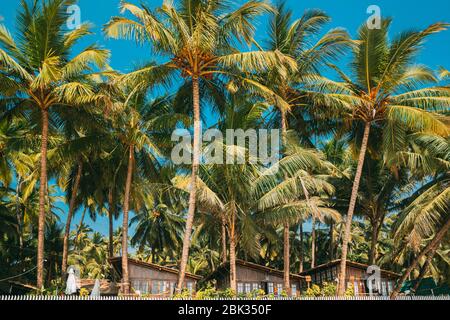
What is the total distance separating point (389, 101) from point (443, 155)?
438 centimetres

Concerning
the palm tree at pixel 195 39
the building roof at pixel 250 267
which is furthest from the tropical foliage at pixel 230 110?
the building roof at pixel 250 267

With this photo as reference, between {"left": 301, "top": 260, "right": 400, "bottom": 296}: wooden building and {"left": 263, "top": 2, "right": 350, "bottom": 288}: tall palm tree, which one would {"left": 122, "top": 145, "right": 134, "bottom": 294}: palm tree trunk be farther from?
{"left": 301, "top": 260, "right": 400, "bottom": 296}: wooden building

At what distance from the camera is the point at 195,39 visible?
56.5ft

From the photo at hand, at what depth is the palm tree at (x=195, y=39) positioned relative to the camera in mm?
17188

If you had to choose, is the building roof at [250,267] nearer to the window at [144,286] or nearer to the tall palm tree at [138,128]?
the window at [144,286]

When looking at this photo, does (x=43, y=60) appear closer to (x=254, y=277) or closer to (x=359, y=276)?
(x=254, y=277)

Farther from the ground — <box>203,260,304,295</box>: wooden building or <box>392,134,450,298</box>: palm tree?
<box>392,134,450,298</box>: palm tree

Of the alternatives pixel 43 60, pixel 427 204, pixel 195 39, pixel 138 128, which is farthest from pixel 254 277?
pixel 43 60

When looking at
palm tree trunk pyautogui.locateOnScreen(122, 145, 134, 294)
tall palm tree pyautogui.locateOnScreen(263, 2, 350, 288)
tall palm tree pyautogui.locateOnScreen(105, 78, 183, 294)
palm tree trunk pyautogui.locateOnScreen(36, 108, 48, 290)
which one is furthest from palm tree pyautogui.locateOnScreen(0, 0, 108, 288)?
tall palm tree pyautogui.locateOnScreen(263, 2, 350, 288)

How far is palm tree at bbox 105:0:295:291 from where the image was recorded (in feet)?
56.4

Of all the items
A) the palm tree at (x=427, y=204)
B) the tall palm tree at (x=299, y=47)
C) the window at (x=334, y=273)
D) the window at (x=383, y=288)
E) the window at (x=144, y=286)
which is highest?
the tall palm tree at (x=299, y=47)

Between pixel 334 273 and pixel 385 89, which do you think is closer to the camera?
pixel 385 89
